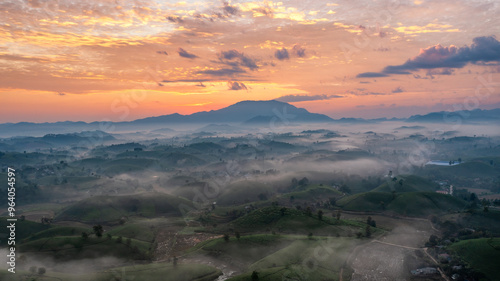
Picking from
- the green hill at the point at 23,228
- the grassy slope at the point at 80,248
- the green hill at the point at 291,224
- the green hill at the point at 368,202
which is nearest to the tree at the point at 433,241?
the green hill at the point at 291,224

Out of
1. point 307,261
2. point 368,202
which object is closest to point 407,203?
point 368,202

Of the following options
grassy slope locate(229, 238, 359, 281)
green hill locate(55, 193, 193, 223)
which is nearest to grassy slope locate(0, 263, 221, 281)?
grassy slope locate(229, 238, 359, 281)

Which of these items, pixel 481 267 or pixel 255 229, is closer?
pixel 481 267

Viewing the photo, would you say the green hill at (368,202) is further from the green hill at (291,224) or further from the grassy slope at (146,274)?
the grassy slope at (146,274)

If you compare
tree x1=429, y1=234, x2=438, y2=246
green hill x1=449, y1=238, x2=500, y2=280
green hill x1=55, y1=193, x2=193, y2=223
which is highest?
green hill x1=449, y1=238, x2=500, y2=280

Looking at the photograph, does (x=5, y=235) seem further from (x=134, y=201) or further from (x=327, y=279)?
(x=327, y=279)

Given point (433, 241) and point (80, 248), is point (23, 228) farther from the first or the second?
point (433, 241)

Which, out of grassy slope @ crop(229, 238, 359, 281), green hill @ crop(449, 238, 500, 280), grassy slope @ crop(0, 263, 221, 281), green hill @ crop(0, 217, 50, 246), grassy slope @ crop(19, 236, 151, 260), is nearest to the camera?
grassy slope @ crop(0, 263, 221, 281)

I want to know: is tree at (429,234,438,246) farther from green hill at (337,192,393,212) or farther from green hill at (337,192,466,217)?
green hill at (337,192,393,212)

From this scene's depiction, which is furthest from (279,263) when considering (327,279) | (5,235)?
(5,235)
